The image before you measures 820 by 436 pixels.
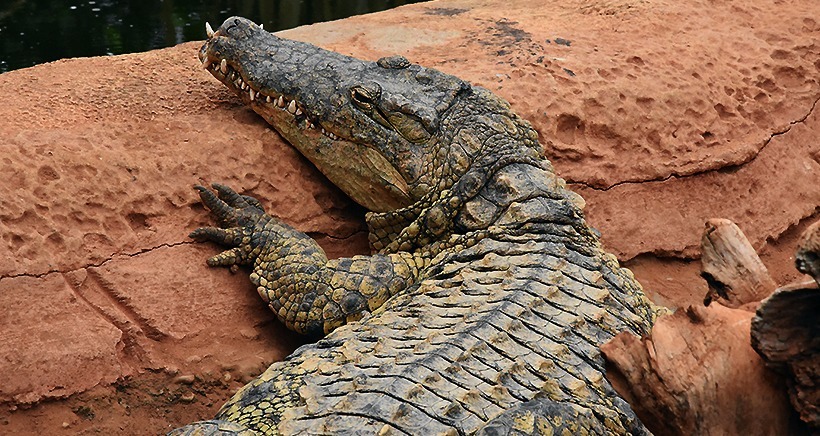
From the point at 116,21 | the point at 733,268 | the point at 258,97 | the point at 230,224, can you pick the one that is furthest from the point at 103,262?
the point at 116,21

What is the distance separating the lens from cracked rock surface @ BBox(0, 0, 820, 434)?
3938 mm

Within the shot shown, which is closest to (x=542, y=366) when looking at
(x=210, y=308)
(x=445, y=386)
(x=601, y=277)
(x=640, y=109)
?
(x=445, y=386)

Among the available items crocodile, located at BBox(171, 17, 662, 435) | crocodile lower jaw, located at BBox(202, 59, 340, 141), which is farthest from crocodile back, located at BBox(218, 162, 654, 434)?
crocodile lower jaw, located at BBox(202, 59, 340, 141)

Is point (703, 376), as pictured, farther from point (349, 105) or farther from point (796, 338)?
point (349, 105)

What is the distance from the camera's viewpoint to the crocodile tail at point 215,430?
125 inches

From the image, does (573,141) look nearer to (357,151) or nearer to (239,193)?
(357,151)

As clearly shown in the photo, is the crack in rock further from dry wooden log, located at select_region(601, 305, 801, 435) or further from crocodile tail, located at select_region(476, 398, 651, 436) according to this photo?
dry wooden log, located at select_region(601, 305, 801, 435)

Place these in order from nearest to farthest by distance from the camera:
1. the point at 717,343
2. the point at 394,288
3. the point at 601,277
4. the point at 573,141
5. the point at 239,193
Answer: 1. the point at 717,343
2. the point at 601,277
3. the point at 394,288
4. the point at 239,193
5. the point at 573,141

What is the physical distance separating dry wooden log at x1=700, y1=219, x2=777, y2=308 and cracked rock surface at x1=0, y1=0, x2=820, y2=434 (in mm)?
1921

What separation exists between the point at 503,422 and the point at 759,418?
68 cm

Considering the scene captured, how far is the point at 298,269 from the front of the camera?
13.8 ft

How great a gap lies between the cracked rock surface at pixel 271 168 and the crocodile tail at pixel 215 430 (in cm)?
80

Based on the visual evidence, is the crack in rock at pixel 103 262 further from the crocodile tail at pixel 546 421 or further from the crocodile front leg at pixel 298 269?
the crocodile tail at pixel 546 421

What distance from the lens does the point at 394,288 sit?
4.16m
